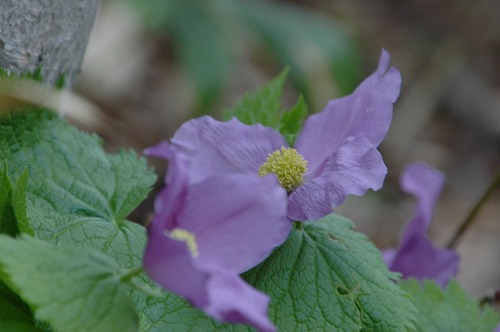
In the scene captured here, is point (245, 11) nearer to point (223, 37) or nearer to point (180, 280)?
point (223, 37)

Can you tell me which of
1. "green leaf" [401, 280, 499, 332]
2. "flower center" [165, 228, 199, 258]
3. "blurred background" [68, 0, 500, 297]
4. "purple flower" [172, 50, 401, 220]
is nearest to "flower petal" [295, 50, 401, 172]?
"purple flower" [172, 50, 401, 220]

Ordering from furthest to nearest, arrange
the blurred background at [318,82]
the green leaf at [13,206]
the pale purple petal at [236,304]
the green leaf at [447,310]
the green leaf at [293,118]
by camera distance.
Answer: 1. the blurred background at [318,82]
2. the green leaf at [447,310]
3. the green leaf at [293,118]
4. the green leaf at [13,206]
5. the pale purple petal at [236,304]

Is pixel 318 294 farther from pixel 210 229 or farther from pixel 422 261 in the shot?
pixel 422 261

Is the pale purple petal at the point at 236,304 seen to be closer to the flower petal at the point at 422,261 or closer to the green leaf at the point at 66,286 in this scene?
the green leaf at the point at 66,286

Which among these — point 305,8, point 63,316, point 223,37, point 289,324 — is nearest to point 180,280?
point 63,316

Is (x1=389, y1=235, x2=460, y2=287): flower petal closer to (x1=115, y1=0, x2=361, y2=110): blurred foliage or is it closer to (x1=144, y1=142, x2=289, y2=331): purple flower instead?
(x1=144, y1=142, x2=289, y2=331): purple flower

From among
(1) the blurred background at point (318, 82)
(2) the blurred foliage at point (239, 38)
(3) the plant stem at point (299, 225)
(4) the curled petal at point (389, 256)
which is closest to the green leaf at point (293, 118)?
(3) the plant stem at point (299, 225)
